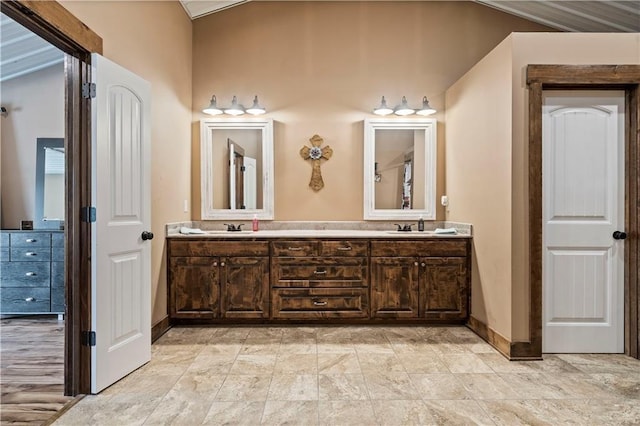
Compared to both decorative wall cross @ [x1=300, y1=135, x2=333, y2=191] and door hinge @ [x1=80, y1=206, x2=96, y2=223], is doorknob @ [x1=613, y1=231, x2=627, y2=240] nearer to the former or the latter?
Answer: decorative wall cross @ [x1=300, y1=135, x2=333, y2=191]

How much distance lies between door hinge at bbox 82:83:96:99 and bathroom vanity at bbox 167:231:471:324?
1.64 meters

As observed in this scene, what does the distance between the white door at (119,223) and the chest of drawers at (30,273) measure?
6.50 ft

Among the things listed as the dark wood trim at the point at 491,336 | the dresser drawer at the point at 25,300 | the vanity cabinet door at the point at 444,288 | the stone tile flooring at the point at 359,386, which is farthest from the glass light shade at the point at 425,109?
the dresser drawer at the point at 25,300

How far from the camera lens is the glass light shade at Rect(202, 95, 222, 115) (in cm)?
429

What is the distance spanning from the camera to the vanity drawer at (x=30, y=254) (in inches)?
163

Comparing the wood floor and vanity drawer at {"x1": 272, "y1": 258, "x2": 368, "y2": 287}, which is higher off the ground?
vanity drawer at {"x1": 272, "y1": 258, "x2": 368, "y2": 287}

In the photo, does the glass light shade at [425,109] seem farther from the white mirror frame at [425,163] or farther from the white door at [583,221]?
the white door at [583,221]

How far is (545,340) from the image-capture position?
3096mm

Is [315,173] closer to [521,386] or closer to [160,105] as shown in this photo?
[160,105]

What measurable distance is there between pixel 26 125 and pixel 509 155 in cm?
507

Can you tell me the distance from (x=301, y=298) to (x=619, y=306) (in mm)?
2593

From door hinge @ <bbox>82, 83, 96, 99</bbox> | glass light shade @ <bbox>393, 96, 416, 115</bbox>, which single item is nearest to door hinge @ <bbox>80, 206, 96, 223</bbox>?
door hinge @ <bbox>82, 83, 96, 99</bbox>

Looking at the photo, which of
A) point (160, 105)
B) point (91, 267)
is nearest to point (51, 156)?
point (160, 105)

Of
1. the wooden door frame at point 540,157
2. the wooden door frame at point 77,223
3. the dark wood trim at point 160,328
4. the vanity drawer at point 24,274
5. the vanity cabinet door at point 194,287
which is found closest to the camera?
the wooden door frame at point 77,223
